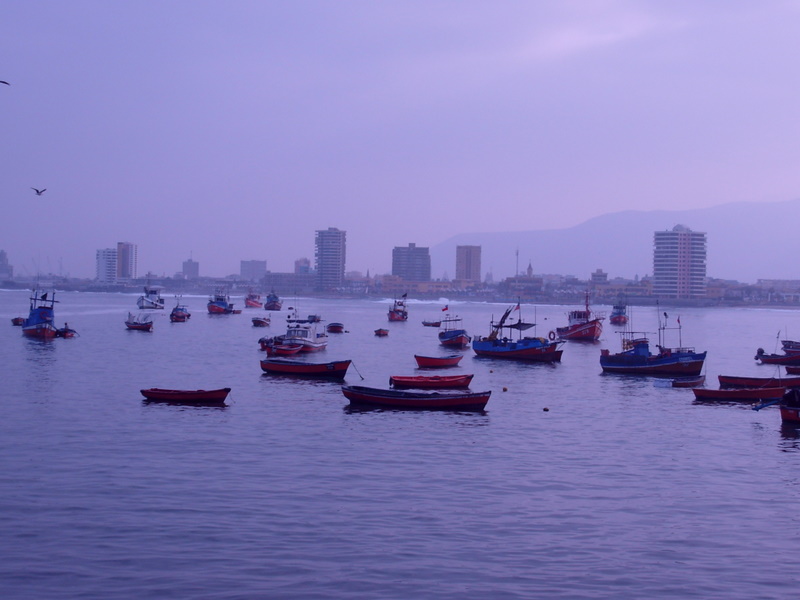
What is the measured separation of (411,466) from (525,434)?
9269mm

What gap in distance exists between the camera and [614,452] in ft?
114

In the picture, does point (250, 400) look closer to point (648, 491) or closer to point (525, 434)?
point (525, 434)

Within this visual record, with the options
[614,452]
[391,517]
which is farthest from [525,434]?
[391,517]

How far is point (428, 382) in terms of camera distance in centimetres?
5150

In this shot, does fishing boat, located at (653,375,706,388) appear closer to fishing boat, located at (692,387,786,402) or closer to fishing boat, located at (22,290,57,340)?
fishing boat, located at (692,387,786,402)

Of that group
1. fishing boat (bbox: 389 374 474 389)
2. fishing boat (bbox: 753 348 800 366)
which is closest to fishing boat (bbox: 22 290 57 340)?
fishing boat (bbox: 389 374 474 389)

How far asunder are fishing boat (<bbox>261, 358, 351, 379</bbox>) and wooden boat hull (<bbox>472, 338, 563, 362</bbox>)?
2328 cm

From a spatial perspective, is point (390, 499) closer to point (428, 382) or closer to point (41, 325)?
point (428, 382)

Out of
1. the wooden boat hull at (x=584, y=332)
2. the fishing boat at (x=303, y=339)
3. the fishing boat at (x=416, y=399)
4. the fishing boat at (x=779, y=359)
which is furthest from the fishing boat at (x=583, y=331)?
the fishing boat at (x=416, y=399)

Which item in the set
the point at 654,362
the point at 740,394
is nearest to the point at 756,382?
the point at 740,394

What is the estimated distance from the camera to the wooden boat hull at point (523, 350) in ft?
254

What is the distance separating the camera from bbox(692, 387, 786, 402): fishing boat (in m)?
49.5

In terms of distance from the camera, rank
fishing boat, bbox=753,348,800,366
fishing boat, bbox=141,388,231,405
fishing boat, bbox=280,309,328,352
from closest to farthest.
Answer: fishing boat, bbox=141,388,231,405 → fishing boat, bbox=280,309,328,352 → fishing boat, bbox=753,348,800,366

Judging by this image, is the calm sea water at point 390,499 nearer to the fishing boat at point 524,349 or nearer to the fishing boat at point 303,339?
the fishing boat at point 303,339
